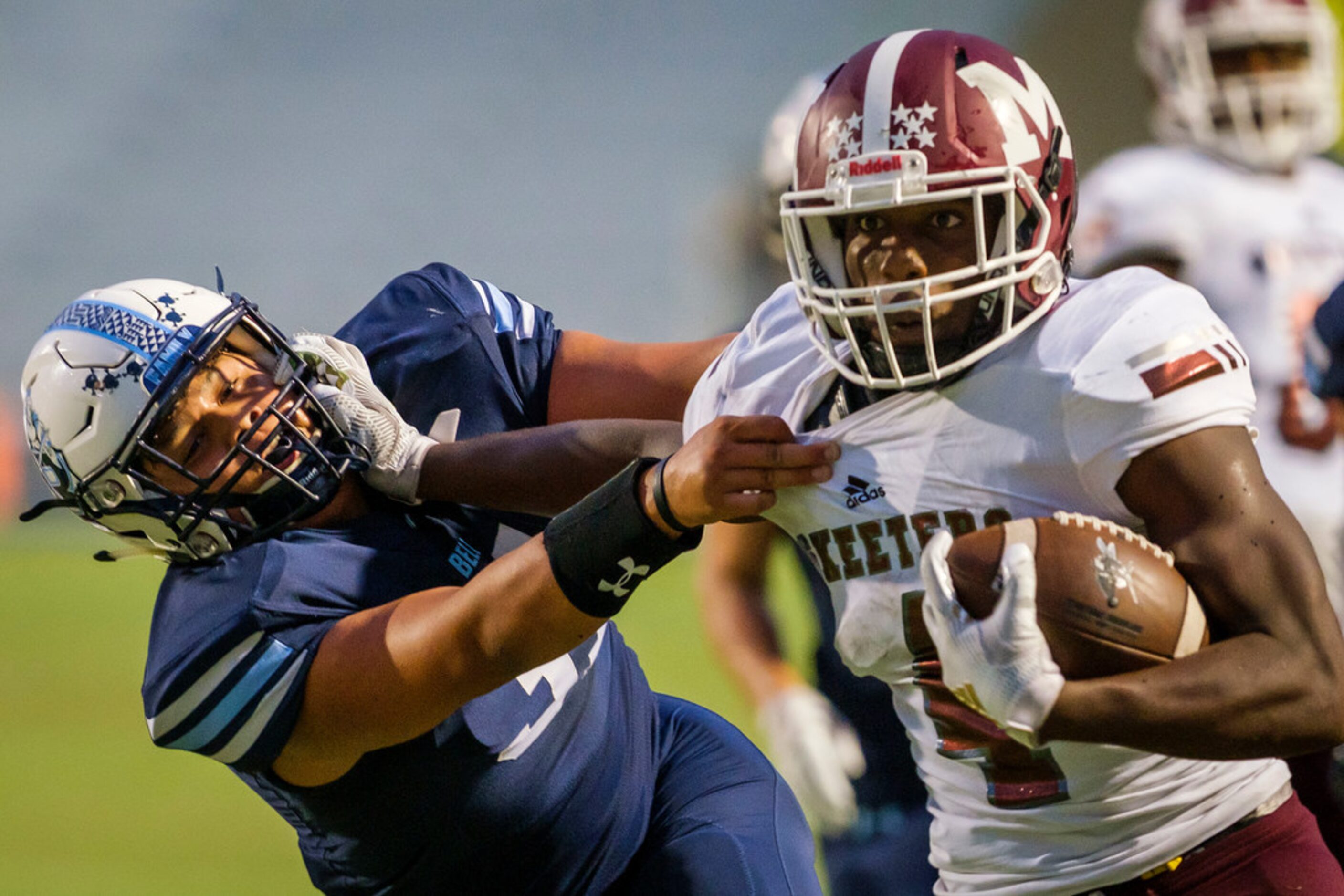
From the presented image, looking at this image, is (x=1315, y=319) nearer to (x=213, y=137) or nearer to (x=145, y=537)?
(x=145, y=537)

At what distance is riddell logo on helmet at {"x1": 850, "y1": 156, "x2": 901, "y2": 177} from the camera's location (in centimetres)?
173

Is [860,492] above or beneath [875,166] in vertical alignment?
beneath

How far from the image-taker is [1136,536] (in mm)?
1603

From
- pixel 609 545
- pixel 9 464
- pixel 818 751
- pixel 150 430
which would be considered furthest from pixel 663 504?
pixel 9 464

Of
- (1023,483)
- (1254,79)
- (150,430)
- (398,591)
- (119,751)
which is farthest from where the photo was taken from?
(119,751)

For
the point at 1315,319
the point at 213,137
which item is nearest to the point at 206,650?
the point at 1315,319

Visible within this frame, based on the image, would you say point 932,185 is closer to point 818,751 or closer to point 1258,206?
point 818,751

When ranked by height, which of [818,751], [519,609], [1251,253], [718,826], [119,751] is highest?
[519,609]

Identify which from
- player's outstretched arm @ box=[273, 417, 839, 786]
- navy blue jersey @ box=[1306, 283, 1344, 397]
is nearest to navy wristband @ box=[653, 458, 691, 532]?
player's outstretched arm @ box=[273, 417, 839, 786]

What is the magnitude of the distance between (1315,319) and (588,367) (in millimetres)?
1565

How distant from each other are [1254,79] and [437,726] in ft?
10.2

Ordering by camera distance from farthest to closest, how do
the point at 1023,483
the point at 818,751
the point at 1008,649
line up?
the point at 818,751 < the point at 1023,483 < the point at 1008,649

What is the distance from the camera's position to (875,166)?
1.74 meters

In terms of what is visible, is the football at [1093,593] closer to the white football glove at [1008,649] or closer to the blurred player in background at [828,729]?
the white football glove at [1008,649]
